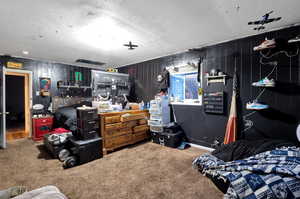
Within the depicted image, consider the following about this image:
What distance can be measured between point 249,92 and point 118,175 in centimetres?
276

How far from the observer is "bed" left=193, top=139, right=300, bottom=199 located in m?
1.38

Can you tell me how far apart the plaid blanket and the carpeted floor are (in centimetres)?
30

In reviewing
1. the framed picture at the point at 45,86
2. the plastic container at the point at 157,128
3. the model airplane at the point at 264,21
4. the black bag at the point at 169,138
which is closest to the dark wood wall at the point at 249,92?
the black bag at the point at 169,138

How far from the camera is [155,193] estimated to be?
68.6 inches

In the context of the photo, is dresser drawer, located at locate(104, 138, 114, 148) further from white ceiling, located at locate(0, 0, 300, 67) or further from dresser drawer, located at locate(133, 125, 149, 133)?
white ceiling, located at locate(0, 0, 300, 67)

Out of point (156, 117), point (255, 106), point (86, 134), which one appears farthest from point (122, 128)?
A: point (255, 106)

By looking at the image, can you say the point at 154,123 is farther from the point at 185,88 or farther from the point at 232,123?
the point at 232,123

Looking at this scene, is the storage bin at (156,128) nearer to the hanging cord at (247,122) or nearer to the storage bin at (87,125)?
the storage bin at (87,125)

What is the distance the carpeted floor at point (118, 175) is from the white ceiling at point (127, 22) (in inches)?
91.8

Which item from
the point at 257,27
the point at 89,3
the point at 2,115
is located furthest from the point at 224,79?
the point at 2,115

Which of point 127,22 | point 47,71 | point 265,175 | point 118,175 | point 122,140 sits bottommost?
point 118,175

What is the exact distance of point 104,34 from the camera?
2568 mm

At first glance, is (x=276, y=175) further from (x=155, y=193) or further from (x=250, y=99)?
(x=250, y=99)

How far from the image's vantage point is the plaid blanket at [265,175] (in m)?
1.37
